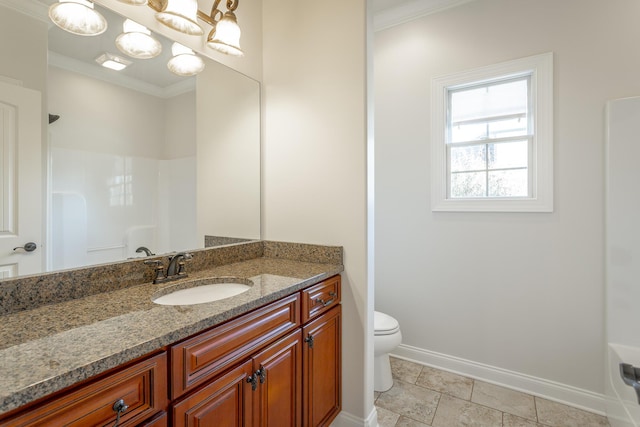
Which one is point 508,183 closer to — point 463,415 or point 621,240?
point 621,240

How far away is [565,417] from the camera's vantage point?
1.78m

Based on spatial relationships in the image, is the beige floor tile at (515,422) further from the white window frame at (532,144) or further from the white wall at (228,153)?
the white wall at (228,153)

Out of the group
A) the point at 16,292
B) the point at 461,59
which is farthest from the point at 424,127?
the point at 16,292

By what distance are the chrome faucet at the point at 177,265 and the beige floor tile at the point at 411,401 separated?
1.46 meters

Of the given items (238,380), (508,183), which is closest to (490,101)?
(508,183)

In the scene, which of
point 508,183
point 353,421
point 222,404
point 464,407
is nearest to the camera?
point 222,404

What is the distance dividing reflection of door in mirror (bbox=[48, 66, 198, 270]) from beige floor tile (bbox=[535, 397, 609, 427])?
7.45 ft

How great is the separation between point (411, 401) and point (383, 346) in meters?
0.39

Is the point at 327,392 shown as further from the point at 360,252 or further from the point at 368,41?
the point at 368,41

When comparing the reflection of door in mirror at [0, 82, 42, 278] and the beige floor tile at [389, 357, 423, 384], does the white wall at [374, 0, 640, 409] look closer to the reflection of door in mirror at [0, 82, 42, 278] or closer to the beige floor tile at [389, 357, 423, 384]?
the beige floor tile at [389, 357, 423, 384]

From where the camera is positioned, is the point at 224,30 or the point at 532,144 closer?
the point at 224,30

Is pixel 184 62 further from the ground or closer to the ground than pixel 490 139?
further from the ground

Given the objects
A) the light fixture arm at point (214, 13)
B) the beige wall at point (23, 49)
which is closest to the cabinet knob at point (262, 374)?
the beige wall at point (23, 49)

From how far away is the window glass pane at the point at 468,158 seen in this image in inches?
89.4
